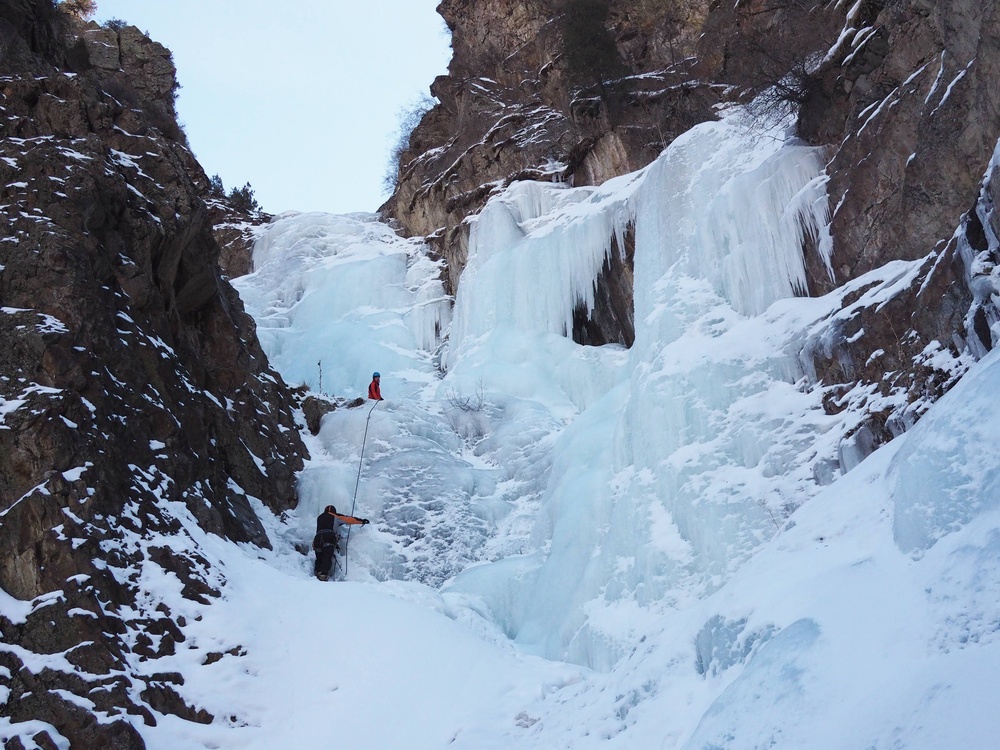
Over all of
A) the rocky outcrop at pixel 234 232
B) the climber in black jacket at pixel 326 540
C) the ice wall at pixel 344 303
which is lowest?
the climber in black jacket at pixel 326 540

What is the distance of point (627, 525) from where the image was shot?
Answer: 11305 millimetres

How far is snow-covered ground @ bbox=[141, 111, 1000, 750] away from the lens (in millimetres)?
3924

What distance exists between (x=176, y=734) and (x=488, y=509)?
22.6ft

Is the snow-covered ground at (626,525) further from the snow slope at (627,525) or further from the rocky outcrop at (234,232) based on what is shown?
the rocky outcrop at (234,232)

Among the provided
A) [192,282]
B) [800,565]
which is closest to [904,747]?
[800,565]

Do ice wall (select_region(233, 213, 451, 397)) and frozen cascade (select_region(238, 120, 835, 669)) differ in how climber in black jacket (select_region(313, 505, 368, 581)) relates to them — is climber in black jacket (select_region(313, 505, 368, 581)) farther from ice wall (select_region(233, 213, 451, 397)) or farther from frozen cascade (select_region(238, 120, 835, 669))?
ice wall (select_region(233, 213, 451, 397))

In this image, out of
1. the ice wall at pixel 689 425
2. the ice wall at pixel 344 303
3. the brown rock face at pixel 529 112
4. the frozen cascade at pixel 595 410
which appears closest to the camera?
the ice wall at pixel 689 425

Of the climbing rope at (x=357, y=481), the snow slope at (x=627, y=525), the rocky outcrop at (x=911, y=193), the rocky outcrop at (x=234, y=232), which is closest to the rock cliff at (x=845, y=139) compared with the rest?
the rocky outcrop at (x=911, y=193)

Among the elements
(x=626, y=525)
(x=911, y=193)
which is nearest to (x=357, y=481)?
(x=626, y=525)

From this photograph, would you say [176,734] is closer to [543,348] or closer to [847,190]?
[847,190]

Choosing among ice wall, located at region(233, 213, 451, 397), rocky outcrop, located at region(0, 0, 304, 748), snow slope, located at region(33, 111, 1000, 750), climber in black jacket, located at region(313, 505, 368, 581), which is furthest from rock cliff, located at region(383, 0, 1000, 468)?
rocky outcrop, located at region(0, 0, 304, 748)

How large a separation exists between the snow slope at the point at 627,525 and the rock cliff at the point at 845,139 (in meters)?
0.51

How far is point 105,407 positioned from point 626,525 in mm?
6162

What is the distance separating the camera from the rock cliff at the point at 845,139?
8.53 m
